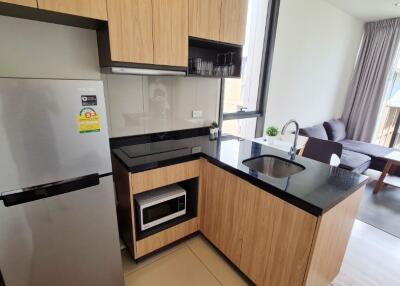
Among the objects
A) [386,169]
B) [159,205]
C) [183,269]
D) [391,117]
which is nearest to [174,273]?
[183,269]

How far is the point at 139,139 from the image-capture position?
6.33 feet

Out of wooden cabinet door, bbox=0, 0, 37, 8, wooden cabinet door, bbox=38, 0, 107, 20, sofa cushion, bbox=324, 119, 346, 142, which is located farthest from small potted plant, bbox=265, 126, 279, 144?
wooden cabinet door, bbox=0, 0, 37, 8

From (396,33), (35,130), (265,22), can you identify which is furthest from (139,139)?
(396,33)

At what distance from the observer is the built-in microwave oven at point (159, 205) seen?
63.8 inches

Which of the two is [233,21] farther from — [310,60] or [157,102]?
[310,60]

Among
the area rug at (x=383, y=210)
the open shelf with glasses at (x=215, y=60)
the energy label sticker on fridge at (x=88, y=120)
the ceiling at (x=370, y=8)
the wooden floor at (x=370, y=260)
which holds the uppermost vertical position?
the ceiling at (x=370, y=8)

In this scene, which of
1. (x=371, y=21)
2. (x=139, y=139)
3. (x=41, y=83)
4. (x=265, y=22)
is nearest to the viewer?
(x=41, y=83)

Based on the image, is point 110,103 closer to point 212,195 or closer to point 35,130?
point 35,130

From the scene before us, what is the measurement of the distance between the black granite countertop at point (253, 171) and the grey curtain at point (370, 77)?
3881 mm

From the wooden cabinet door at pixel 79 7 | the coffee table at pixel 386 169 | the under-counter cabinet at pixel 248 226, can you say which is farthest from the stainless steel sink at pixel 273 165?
the coffee table at pixel 386 169

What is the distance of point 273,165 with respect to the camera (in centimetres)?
181

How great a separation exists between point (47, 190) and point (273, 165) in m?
1.61

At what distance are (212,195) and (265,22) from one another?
2542 mm

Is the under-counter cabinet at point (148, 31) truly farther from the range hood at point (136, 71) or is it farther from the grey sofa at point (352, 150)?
the grey sofa at point (352, 150)
